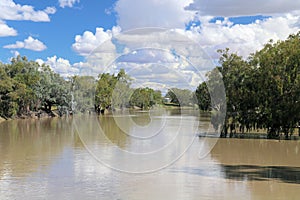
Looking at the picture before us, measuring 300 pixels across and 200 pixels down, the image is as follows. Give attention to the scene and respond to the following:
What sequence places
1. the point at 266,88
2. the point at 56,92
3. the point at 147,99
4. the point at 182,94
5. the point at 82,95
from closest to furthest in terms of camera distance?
the point at 266,88 < the point at 182,94 < the point at 56,92 < the point at 82,95 < the point at 147,99

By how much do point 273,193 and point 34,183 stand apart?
6993mm

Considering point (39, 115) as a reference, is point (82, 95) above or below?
above

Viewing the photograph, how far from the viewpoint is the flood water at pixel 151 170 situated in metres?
12.1

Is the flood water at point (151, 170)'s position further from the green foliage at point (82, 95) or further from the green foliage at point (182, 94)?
the green foliage at point (82, 95)

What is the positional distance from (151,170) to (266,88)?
12125 millimetres

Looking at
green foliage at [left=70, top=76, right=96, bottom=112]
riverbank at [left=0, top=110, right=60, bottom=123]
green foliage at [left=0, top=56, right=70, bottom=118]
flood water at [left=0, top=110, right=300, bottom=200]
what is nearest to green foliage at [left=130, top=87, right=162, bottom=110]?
green foliage at [left=70, top=76, right=96, bottom=112]

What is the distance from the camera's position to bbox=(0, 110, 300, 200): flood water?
12055 mm

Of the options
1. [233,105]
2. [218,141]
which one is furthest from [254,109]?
[218,141]

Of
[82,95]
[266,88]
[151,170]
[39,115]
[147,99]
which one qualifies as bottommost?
[151,170]

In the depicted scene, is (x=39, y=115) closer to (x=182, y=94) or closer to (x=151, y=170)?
(x=182, y=94)

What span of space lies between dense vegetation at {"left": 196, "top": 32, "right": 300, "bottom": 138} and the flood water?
1.57 meters

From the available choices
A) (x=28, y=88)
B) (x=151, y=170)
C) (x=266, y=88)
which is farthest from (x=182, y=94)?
(x=151, y=170)

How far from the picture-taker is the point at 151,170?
51.4 feet

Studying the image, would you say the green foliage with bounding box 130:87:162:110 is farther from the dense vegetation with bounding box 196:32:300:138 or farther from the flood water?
the flood water
